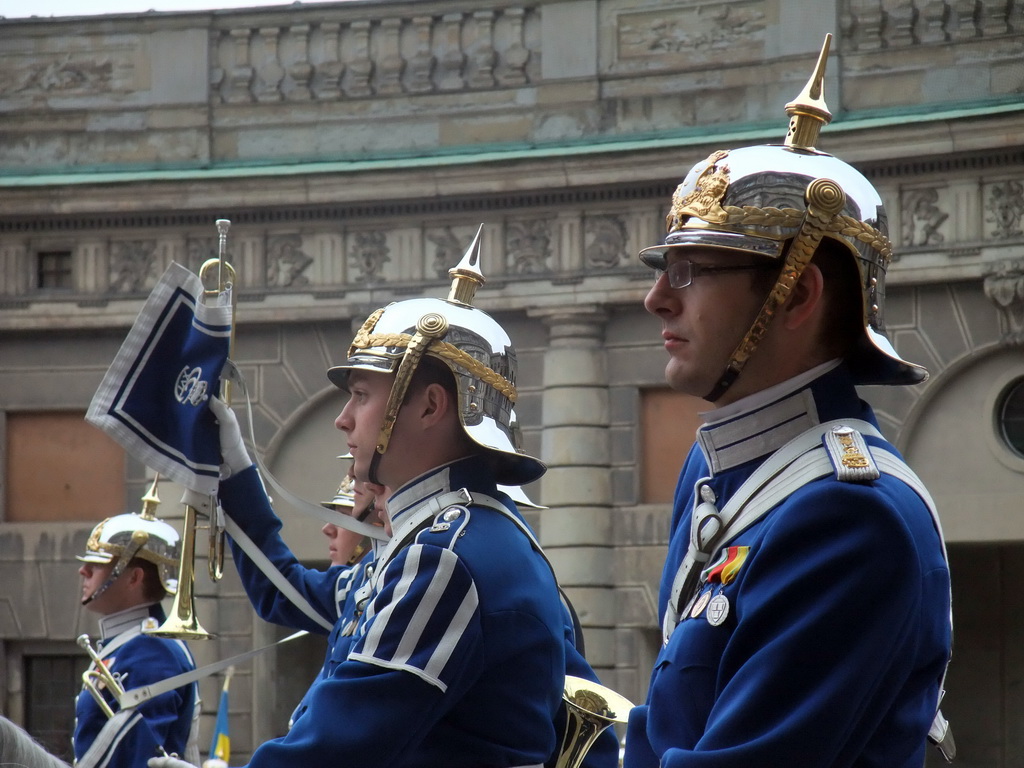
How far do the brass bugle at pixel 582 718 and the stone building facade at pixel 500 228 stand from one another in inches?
423

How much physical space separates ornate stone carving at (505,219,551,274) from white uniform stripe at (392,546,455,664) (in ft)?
41.3

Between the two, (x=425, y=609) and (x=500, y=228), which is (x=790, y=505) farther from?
(x=500, y=228)

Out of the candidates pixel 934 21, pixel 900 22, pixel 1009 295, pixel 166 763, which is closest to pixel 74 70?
pixel 900 22

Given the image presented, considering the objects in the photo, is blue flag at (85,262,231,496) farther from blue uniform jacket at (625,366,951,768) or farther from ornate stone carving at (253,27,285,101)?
ornate stone carving at (253,27,285,101)

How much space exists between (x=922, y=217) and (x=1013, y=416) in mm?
2059

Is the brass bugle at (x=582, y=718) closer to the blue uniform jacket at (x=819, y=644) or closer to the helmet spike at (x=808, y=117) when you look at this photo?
the blue uniform jacket at (x=819, y=644)

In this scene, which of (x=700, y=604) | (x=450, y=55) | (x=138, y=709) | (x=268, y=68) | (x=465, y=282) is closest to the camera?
(x=700, y=604)

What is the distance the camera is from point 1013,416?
15.1 m

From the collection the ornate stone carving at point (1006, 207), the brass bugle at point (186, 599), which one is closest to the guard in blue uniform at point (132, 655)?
the brass bugle at point (186, 599)

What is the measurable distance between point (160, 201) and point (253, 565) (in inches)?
456

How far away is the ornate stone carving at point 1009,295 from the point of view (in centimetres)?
1485

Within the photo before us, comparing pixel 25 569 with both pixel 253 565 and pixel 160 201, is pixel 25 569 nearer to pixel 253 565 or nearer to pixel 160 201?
pixel 160 201

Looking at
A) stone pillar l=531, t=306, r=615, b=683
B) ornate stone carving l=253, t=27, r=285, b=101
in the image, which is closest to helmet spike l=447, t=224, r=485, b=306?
stone pillar l=531, t=306, r=615, b=683

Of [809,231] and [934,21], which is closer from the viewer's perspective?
[809,231]
